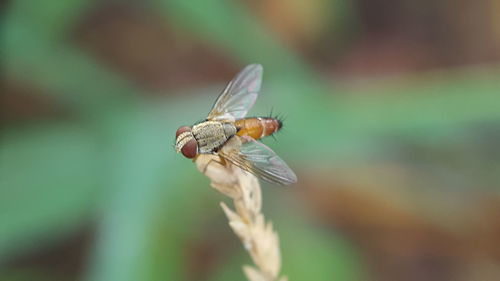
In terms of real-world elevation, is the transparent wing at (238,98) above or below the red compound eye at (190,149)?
above

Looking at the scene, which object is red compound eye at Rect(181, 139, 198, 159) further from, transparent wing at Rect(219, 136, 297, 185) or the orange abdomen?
the orange abdomen

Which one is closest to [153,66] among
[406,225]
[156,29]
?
[156,29]

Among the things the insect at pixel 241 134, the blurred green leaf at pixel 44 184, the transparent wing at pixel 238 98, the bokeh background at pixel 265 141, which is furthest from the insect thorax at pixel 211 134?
the blurred green leaf at pixel 44 184

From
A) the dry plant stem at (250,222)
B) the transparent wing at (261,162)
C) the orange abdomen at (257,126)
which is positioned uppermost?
the orange abdomen at (257,126)

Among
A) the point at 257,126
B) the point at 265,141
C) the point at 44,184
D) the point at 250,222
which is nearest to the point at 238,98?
the point at 257,126

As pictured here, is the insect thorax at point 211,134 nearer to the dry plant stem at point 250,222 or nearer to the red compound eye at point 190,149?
the red compound eye at point 190,149

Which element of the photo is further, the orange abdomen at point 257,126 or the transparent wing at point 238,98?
the transparent wing at point 238,98

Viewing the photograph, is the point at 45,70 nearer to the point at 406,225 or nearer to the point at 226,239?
the point at 226,239

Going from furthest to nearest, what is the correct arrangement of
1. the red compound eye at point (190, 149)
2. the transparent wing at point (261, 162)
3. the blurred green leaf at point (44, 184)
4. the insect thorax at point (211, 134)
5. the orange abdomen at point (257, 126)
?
1. the blurred green leaf at point (44, 184)
2. the orange abdomen at point (257, 126)
3. the insect thorax at point (211, 134)
4. the red compound eye at point (190, 149)
5. the transparent wing at point (261, 162)
